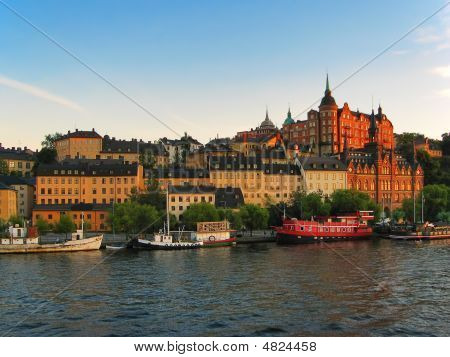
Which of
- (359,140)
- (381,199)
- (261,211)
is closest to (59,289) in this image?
(261,211)

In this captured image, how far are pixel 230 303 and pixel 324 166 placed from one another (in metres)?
89.8

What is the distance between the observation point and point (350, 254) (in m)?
65.1

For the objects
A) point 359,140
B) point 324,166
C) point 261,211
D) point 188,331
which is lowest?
point 188,331

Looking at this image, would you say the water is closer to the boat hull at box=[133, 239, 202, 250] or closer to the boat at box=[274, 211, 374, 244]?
the boat hull at box=[133, 239, 202, 250]

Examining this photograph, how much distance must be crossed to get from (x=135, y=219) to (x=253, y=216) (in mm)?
19836

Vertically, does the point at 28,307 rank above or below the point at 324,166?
below

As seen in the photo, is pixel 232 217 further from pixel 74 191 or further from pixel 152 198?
pixel 74 191

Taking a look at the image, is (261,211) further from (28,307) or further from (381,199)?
(28,307)

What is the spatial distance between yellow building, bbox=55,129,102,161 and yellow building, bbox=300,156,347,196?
48.0 metres

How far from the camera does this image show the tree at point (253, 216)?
92956 mm

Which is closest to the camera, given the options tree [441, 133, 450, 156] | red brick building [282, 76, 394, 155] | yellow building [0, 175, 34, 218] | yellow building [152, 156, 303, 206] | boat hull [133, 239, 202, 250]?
boat hull [133, 239, 202, 250]

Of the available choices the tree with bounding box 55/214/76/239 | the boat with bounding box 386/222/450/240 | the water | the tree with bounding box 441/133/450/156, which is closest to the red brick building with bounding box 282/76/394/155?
the tree with bounding box 441/133/450/156

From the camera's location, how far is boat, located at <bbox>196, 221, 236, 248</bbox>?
77625 millimetres
